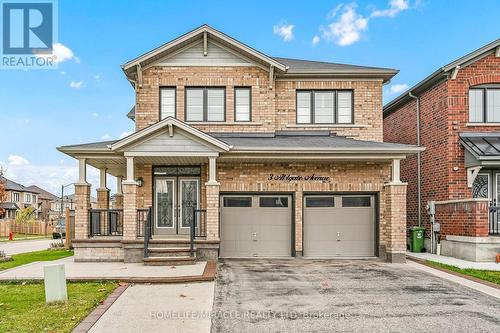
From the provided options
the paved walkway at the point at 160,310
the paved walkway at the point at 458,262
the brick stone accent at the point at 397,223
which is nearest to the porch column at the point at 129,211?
the paved walkway at the point at 160,310

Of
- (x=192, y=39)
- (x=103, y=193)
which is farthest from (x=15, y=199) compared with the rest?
(x=192, y=39)

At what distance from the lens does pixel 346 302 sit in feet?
26.1

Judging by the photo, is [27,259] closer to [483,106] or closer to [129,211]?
[129,211]

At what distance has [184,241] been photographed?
492 inches

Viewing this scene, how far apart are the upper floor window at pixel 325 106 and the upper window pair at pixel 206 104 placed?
6.72 feet

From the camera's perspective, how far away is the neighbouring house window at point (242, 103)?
15281 mm

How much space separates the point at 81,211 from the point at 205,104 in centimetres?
562

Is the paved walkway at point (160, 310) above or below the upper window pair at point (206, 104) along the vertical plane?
below

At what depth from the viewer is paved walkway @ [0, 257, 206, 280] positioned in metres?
10.2

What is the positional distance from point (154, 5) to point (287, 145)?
909cm

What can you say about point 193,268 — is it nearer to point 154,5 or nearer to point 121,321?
point 121,321

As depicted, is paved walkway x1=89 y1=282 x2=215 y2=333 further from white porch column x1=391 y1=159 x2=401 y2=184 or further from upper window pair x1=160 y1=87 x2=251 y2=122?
upper window pair x1=160 y1=87 x2=251 y2=122

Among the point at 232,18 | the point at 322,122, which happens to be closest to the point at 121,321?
the point at 322,122

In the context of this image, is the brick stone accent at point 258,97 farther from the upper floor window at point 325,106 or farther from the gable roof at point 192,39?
the gable roof at point 192,39
